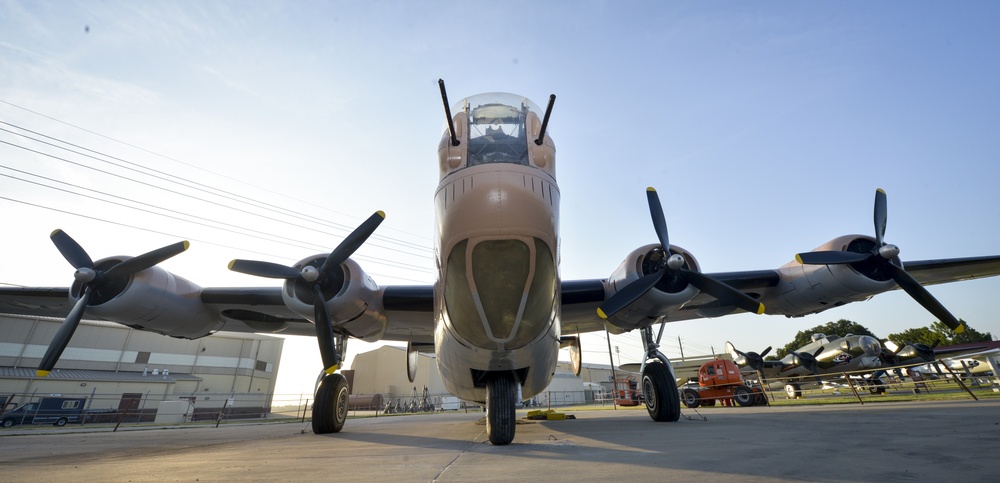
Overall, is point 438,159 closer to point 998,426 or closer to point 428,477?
point 428,477

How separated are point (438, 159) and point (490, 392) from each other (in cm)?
390

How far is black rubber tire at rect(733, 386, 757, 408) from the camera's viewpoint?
20322 millimetres

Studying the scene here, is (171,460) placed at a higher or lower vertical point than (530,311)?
lower

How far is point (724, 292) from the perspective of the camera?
805cm

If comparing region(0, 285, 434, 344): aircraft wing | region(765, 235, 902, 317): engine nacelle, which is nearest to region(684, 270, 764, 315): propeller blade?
region(765, 235, 902, 317): engine nacelle

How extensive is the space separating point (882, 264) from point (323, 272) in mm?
11451

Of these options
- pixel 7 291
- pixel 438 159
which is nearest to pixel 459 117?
pixel 438 159

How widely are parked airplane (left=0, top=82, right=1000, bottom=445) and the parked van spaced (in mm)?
20372

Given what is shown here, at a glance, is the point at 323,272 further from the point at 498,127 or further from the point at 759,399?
the point at 759,399

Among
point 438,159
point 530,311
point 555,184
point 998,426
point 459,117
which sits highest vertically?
point 459,117

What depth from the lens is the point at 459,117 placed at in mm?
5703

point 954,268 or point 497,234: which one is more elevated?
point 954,268

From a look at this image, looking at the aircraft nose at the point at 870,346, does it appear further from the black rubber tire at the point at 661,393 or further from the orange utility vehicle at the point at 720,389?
the black rubber tire at the point at 661,393

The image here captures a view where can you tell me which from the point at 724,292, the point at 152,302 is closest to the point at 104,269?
the point at 152,302
